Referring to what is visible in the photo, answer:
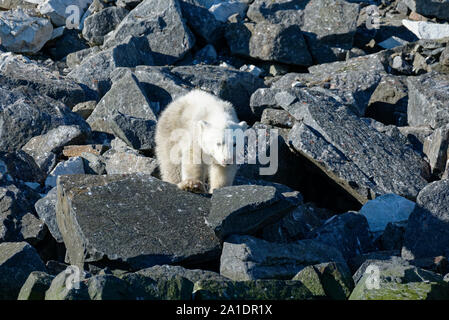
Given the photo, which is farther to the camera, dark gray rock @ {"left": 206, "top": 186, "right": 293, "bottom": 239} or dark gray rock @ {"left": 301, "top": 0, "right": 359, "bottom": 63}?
dark gray rock @ {"left": 301, "top": 0, "right": 359, "bottom": 63}

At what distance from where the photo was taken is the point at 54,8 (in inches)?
525

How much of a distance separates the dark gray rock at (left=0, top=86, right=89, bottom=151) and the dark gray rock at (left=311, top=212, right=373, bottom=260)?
391 cm

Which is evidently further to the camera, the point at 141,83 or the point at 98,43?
the point at 98,43

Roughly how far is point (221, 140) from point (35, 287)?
8.14ft

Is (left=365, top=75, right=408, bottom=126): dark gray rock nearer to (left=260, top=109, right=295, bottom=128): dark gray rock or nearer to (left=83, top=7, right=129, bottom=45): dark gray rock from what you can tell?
(left=260, top=109, right=295, bottom=128): dark gray rock

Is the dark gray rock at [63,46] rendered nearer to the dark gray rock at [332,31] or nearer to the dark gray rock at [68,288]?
the dark gray rock at [332,31]

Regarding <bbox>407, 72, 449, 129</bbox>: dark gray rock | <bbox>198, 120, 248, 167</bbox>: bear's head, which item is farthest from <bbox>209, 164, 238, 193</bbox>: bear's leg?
<bbox>407, 72, 449, 129</bbox>: dark gray rock

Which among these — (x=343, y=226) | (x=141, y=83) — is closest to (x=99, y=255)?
(x=343, y=226)

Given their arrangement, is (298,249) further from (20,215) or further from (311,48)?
(311,48)

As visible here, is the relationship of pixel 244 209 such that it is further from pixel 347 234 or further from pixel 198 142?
pixel 347 234

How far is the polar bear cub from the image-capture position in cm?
655

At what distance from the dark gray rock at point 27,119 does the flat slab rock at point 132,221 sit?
2.96 m

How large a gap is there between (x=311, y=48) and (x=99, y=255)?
8.55 metres
